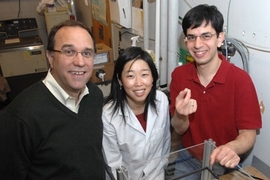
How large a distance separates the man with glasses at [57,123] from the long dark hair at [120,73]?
197mm

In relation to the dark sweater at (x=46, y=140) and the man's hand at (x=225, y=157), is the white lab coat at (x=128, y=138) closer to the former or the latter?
the dark sweater at (x=46, y=140)

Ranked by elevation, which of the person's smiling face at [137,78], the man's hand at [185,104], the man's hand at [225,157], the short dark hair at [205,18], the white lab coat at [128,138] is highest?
the short dark hair at [205,18]

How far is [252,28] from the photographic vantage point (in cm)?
124

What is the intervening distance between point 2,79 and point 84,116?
2.39 metres

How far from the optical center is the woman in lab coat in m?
1.23

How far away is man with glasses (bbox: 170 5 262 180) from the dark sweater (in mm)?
418

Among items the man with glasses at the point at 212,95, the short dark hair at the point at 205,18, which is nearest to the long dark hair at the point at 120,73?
the man with glasses at the point at 212,95

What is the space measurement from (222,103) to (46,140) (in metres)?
0.86

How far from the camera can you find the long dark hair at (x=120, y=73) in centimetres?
124

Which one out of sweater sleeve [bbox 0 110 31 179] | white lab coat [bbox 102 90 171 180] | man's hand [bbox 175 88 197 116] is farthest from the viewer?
white lab coat [bbox 102 90 171 180]

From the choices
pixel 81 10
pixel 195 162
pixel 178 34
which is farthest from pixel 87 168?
pixel 81 10

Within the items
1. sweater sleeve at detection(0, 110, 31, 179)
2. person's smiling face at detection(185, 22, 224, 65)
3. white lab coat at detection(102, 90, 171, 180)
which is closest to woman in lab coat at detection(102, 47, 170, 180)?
white lab coat at detection(102, 90, 171, 180)

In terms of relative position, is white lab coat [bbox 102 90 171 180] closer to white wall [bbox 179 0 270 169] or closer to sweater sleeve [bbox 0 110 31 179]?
sweater sleeve [bbox 0 110 31 179]

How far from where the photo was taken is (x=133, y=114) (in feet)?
4.28
